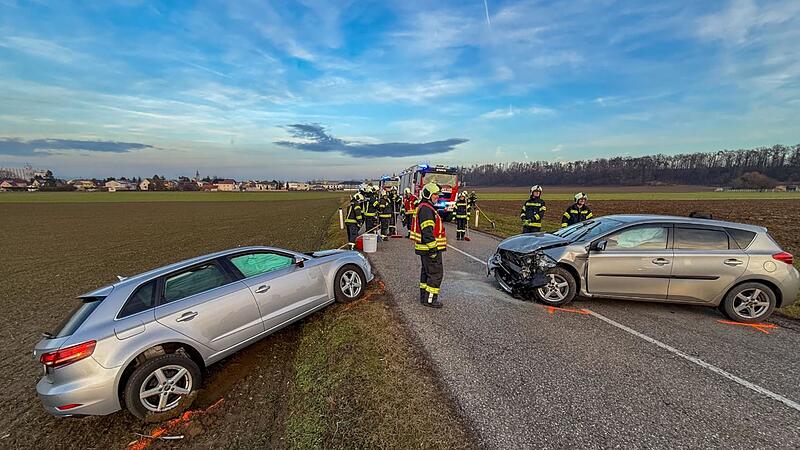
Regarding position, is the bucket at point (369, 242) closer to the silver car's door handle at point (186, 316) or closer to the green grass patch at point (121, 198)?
the silver car's door handle at point (186, 316)

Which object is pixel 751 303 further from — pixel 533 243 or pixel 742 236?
pixel 533 243

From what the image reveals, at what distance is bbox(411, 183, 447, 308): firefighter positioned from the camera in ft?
17.4

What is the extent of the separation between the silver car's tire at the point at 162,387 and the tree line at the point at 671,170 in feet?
343

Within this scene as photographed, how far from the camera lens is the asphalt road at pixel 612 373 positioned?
2.71 m

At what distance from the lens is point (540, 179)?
108500 mm

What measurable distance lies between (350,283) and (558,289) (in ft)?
11.7

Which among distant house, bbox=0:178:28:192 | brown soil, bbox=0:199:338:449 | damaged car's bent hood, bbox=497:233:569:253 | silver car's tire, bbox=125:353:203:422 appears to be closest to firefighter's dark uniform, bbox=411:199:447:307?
damaged car's bent hood, bbox=497:233:569:253

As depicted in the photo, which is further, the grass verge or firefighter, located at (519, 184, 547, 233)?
firefighter, located at (519, 184, 547, 233)

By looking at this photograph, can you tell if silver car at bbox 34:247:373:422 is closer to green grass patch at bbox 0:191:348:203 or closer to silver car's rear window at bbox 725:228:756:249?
silver car's rear window at bbox 725:228:756:249

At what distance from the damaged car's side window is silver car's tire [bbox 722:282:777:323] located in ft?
3.97

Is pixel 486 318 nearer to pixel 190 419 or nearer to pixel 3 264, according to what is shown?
pixel 190 419

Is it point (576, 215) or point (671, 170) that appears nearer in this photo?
point (576, 215)

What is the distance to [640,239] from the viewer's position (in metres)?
5.25

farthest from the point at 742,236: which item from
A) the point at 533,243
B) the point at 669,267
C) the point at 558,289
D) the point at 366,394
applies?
the point at 366,394
